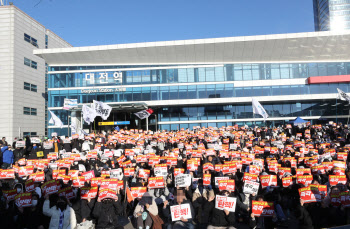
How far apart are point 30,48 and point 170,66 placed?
27825 millimetres

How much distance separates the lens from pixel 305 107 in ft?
140

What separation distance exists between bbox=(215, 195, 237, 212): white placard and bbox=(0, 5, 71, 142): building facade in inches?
1923

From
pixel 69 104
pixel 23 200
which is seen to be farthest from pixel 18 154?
pixel 69 104

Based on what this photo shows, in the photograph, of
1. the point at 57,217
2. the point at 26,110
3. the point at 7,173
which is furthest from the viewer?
the point at 26,110

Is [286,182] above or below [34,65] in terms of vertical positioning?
below

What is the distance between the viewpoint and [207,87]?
42.6 m

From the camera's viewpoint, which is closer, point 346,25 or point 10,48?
point 10,48

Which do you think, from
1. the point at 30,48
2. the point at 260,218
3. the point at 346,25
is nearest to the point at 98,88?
the point at 30,48

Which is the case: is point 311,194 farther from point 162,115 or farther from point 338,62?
point 338,62

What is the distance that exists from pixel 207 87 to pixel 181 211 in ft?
120

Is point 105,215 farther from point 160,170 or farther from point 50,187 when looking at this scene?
point 160,170

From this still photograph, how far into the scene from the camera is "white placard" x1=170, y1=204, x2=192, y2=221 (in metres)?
6.78

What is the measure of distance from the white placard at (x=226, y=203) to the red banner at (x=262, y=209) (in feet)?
1.94

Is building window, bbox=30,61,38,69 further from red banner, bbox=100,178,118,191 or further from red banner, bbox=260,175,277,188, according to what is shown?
red banner, bbox=260,175,277,188
